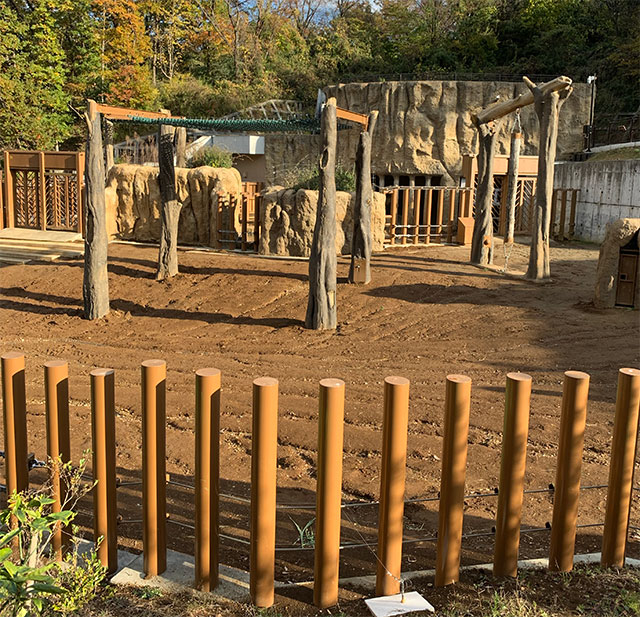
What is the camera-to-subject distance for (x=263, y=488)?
9.81 ft

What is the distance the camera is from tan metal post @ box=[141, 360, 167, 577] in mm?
3180

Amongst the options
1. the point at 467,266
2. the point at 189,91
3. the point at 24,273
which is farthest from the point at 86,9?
the point at 467,266

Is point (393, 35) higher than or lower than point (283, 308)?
higher

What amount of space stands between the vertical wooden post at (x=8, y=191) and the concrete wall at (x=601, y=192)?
16886mm

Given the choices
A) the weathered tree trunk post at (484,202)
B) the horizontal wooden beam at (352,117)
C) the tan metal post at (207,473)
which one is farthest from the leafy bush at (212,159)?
the tan metal post at (207,473)

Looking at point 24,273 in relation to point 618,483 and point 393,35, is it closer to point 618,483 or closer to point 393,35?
point 618,483

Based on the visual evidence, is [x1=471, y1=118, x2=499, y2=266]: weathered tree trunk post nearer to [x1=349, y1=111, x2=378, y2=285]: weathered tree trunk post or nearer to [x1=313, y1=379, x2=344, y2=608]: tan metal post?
[x1=349, y1=111, x2=378, y2=285]: weathered tree trunk post

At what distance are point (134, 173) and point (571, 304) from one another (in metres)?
12.0

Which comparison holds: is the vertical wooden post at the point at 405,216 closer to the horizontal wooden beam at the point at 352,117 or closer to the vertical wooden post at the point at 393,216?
the vertical wooden post at the point at 393,216

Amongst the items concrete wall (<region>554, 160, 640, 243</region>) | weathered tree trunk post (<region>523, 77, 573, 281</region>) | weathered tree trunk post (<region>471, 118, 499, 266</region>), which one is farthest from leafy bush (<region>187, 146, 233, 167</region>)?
weathered tree trunk post (<region>523, 77, 573, 281</region>)

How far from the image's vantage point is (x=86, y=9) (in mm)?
30719

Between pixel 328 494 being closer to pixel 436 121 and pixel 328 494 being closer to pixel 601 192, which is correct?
pixel 601 192

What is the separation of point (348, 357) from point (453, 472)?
612cm

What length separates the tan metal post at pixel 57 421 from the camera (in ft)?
10.9
